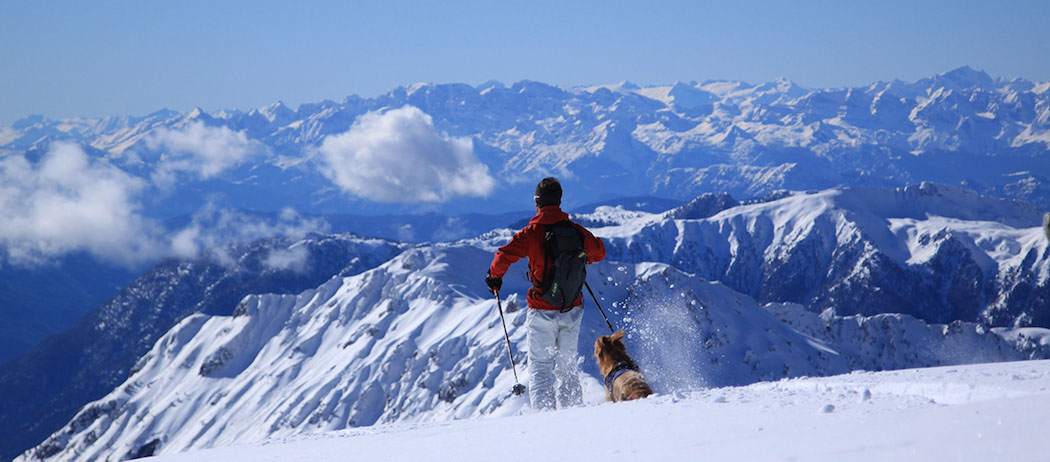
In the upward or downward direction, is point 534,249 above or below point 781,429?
above

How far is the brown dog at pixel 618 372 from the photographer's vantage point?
34.6 feet

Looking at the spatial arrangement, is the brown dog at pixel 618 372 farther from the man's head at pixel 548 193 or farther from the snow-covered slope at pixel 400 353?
the snow-covered slope at pixel 400 353

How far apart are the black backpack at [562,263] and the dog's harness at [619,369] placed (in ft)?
4.75

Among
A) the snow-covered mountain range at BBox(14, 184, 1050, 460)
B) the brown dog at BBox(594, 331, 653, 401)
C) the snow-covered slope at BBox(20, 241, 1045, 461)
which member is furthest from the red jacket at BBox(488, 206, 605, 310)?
the snow-covered slope at BBox(20, 241, 1045, 461)

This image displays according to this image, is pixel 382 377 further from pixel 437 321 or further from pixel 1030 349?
pixel 1030 349

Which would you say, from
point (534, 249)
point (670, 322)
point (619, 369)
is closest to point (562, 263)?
point (534, 249)

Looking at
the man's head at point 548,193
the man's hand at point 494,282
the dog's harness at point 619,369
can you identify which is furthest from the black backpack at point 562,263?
the dog's harness at point 619,369

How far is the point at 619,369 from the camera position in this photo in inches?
450

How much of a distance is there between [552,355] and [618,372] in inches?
43.0

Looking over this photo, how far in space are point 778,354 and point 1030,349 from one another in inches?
3444

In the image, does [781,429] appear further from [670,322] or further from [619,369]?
[670,322]

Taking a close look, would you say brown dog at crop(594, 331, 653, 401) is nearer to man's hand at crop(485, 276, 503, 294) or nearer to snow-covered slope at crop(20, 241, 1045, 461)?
man's hand at crop(485, 276, 503, 294)

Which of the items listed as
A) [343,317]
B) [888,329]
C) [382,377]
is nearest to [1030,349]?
[888,329]

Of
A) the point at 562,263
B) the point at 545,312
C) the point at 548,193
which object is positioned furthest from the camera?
the point at 545,312
